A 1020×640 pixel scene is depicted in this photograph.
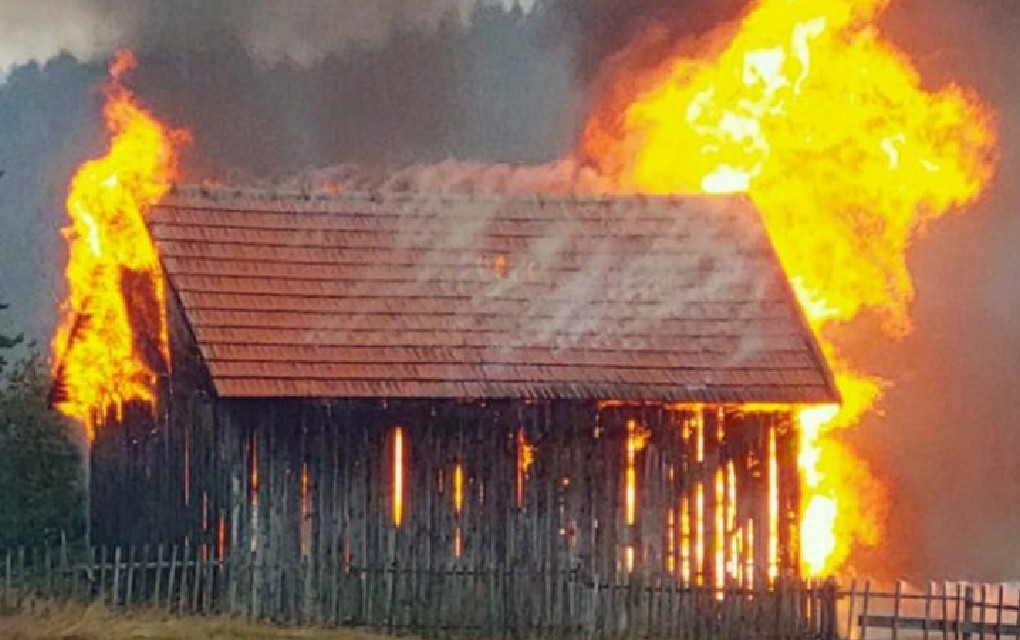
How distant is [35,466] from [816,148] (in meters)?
14.2

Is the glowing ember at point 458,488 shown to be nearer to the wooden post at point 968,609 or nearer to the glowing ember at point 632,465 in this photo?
the glowing ember at point 632,465

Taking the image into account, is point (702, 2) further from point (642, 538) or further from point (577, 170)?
point (642, 538)

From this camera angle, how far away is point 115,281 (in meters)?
28.6

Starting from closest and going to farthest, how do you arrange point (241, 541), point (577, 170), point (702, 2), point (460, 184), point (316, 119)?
point (241, 541) → point (460, 184) → point (577, 170) → point (702, 2) → point (316, 119)

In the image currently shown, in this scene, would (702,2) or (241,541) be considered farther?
(702,2)

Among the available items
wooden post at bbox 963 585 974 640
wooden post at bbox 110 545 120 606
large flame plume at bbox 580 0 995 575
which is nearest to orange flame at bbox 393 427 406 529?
wooden post at bbox 110 545 120 606

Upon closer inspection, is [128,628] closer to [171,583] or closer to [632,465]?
[171,583]

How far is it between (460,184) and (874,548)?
1158 cm

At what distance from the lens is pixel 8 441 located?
Result: 3272cm

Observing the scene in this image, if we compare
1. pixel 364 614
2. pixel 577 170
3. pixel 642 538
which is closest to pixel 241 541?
pixel 364 614

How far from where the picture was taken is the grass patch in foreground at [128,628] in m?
21.4

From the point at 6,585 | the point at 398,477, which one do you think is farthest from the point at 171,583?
the point at 398,477

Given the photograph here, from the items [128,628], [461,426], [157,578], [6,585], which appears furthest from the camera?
[461,426]

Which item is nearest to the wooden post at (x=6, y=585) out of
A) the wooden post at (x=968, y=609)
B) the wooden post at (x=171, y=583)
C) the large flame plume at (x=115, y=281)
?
the wooden post at (x=171, y=583)
